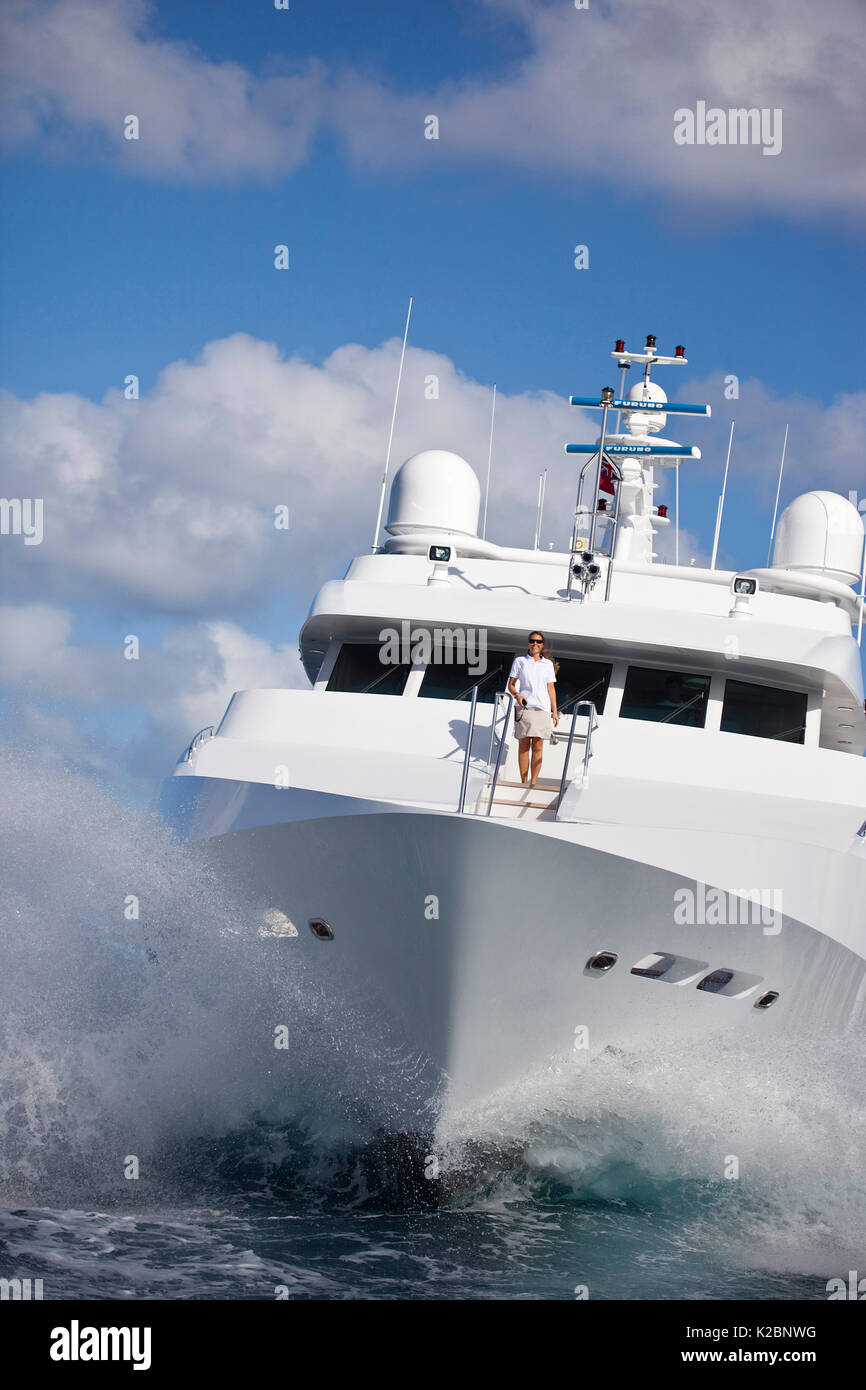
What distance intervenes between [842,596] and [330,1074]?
7975 mm

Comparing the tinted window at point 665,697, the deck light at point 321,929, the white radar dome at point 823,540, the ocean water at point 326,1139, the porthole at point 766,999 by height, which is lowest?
the ocean water at point 326,1139

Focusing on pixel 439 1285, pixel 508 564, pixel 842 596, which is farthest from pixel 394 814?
pixel 842 596

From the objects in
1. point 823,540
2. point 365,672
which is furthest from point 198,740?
point 823,540

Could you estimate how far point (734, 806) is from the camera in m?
9.20

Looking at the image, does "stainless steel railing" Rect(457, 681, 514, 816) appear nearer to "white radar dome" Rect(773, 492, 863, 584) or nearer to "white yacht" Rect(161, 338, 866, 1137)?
"white yacht" Rect(161, 338, 866, 1137)

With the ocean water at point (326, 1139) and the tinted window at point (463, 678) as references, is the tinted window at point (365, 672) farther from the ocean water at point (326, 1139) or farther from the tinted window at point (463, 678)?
the ocean water at point (326, 1139)

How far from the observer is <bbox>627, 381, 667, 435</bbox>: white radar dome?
16.9 meters

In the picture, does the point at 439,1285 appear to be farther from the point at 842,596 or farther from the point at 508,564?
the point at 842,596

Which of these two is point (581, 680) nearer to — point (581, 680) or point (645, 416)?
point (581, 680)

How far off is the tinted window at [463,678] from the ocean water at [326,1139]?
2.80 meters

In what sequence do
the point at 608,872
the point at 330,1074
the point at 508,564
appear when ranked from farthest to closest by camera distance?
1. the point at 508,564
2. the point at 330,1074
3. the point at 608,872

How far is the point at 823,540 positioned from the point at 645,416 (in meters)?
4.00

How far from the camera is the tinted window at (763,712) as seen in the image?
36.7ft

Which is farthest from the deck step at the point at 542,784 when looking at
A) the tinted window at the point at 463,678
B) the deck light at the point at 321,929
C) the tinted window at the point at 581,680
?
the tinted window at the point at 463,678
